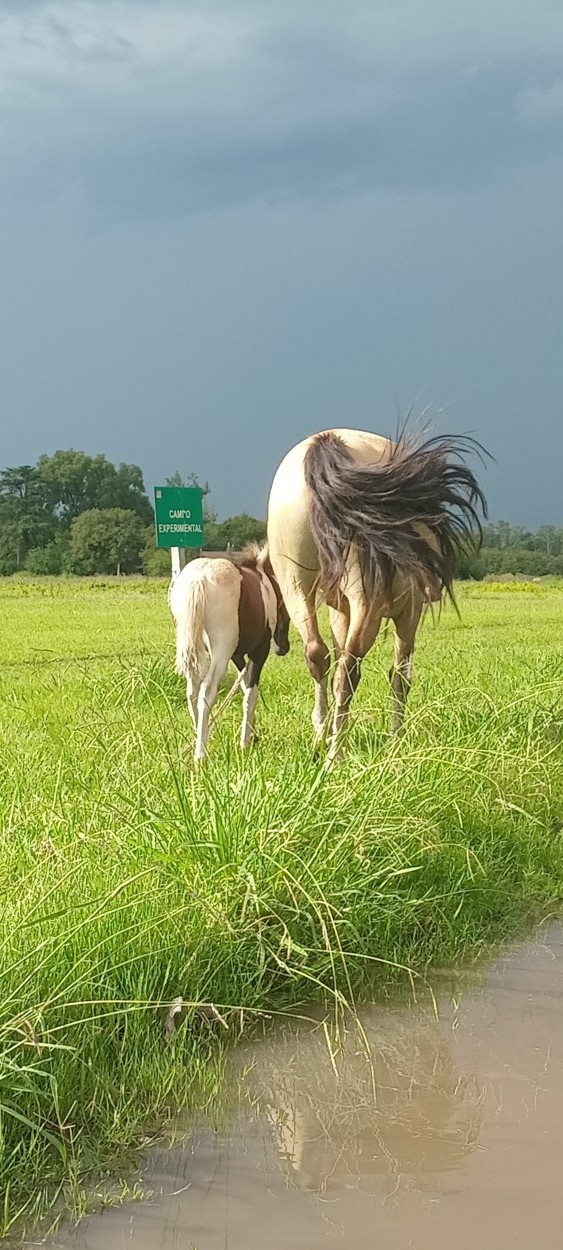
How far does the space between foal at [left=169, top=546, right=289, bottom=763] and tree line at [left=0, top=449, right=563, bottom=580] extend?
34480 millimetres

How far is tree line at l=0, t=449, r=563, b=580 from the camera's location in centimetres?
5472

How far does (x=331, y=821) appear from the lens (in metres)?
4.01

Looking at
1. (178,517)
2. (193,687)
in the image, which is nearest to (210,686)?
(193,687)

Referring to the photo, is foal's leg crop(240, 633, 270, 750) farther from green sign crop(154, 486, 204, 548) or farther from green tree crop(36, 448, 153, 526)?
green tree crop(36, 448, 153, 526)

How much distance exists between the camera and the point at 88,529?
58062mm

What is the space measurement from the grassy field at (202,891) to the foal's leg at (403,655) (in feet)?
0.67

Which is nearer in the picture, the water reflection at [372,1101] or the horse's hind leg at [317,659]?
the water reflection at [372,1101]

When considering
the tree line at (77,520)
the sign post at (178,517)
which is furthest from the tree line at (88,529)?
the sign post at (178,517)

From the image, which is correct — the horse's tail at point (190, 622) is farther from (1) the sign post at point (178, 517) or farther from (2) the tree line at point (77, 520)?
(2) the tree line at point (77, 520)

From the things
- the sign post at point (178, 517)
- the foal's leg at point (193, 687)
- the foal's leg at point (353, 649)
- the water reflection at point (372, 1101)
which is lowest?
the water reflection at point (372, 1101)

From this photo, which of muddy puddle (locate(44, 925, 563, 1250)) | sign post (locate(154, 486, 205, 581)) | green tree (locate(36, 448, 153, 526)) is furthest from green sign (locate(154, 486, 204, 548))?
green tree (locate(36, 448, 153, 526))

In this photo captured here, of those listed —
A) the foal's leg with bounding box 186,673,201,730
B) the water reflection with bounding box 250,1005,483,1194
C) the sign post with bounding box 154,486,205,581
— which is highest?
the sign post with bounding box 154,486,205,581

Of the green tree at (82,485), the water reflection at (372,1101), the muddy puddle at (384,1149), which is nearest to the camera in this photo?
the muddy puddle at (384,1149)

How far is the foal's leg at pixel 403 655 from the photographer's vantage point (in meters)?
6.01
